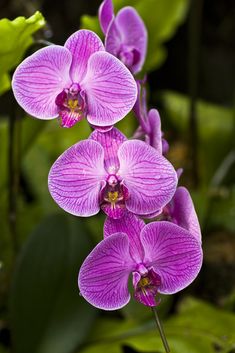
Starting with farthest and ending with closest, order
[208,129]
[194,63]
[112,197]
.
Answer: [208,129] < [194,63] < [112,197]

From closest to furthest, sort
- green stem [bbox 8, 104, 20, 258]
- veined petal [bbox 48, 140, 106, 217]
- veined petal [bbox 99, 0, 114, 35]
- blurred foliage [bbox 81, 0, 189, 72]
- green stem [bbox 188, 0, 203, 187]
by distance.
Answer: veined petal [bbox 48, 140, 106, 217], veined petal [bbox 99, 0, 114, 35], green stem [bbox 8, 104, 20, 258], blurred foliage [bbox 81, 0, 189, 72], green stem [bbox 188, 0, 203, 187]

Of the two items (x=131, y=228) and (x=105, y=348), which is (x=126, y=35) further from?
(x=105, y=348)

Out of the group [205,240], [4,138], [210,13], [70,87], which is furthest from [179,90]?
[70,87]

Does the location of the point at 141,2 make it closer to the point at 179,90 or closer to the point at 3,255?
the point at 3,255

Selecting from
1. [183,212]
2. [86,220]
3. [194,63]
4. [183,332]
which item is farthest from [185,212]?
[194,63]

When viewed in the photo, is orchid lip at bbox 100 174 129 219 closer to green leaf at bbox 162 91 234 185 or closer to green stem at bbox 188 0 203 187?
green stem at bbox 188 0 203 187

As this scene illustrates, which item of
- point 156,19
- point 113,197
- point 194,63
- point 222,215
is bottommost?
point 222,215

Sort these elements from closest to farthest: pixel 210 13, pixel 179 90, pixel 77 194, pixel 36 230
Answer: pixel 77 194
pixel 36 230
pixel 210 13
pixel 179 90

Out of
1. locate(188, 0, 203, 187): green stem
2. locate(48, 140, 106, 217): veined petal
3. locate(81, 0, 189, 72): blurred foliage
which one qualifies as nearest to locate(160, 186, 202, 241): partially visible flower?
locate(48, 140, 106, 217): veined petal
